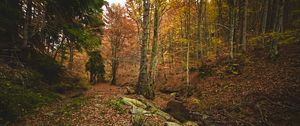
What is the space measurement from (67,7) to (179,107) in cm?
850

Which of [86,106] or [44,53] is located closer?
[86,106]

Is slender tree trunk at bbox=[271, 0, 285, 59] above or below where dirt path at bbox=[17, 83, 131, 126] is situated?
above

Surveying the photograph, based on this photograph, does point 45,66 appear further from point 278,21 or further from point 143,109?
point 278,21

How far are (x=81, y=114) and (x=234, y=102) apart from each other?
337 inches

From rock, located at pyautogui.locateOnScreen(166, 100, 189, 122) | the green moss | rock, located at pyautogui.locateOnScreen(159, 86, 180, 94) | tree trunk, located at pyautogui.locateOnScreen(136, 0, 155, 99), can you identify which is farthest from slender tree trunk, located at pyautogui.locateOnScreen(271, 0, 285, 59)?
the green moss

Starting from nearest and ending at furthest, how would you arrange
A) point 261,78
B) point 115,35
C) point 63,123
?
point 63,123 < point 261,78 < point 115,35

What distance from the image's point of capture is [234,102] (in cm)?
1224

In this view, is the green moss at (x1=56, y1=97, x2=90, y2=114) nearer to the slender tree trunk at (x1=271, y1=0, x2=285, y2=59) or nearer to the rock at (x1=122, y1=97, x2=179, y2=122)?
the rock at (x1=122, y1=97, x2=179, y2=122)

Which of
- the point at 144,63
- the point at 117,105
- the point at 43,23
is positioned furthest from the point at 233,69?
the point at 43,23

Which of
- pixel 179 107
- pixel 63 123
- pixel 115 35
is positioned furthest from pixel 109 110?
pixel 115 35

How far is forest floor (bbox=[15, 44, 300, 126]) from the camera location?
27.2 ft

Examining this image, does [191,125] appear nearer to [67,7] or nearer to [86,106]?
[86,106]

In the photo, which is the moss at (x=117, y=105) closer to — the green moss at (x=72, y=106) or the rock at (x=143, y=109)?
the rock at (x=143, y=109)

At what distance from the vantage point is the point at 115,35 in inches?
945
